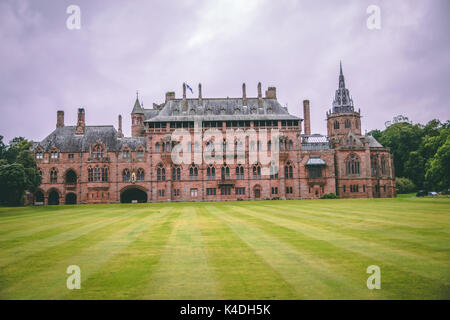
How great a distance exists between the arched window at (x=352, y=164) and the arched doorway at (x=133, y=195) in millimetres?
41241

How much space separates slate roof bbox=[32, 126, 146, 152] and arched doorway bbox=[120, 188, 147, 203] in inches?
332

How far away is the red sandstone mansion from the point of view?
219 ft

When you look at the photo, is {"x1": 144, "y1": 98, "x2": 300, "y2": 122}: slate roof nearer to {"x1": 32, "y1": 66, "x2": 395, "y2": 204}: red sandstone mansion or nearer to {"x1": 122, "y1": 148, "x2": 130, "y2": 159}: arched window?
{"x1": 32, "y1": 66, "x2": 395, "y2": 204}: red sandstone mansion

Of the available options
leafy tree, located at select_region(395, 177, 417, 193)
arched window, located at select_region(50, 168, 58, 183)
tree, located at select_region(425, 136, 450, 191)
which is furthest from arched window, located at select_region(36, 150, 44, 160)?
leafy tree, located at select_region(395, 177, 417, 193)

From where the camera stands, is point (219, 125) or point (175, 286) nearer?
point (175, 286)

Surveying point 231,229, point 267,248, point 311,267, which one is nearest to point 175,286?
point 311,267

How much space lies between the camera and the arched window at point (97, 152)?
224ft

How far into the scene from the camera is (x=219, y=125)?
Result: 68062mm

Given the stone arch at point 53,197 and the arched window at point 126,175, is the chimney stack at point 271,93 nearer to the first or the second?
the arched window at point 126,175

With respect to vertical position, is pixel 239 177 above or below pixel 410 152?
below
